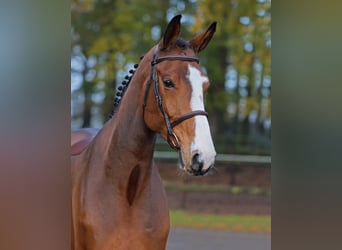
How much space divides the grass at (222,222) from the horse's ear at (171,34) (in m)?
3.92

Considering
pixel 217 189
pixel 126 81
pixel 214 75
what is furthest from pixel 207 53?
pixel 126 81

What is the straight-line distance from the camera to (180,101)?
175 cm

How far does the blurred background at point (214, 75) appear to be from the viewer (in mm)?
6656

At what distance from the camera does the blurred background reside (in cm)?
666

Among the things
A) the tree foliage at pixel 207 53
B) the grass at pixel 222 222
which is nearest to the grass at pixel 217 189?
the grass at pixel 222 222

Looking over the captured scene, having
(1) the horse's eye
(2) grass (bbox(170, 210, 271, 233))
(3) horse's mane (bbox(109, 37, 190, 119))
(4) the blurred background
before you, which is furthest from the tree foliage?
(1) the horse's eye

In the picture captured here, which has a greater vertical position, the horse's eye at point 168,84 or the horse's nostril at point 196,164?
the horse's eye at point 168,84

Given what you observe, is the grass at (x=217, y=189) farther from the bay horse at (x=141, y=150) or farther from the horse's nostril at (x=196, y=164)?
the horse's nostril at (x=196, y=164)

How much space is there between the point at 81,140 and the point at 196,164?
1377 millimetres

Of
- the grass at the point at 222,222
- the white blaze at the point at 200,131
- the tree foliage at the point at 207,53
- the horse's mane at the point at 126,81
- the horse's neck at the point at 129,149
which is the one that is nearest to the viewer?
the white blaze at the point at 200,131

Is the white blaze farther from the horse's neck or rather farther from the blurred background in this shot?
the blurred background

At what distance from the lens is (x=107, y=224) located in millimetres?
2008
